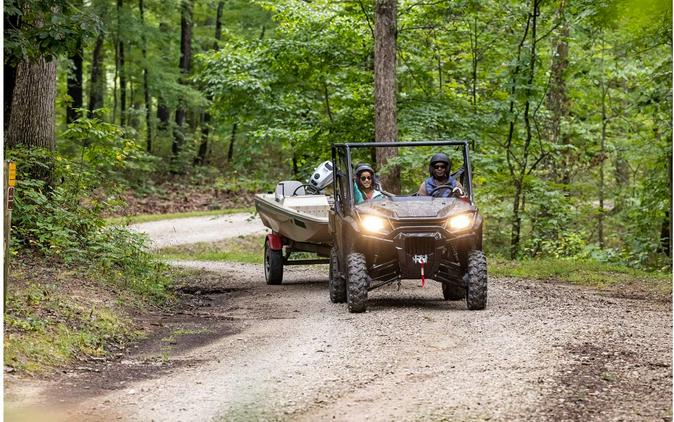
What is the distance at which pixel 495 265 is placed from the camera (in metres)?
15.8

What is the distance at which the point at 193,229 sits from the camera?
2475 centimetres

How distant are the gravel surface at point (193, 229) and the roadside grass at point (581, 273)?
8376 millimetres

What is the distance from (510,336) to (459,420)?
111 inches

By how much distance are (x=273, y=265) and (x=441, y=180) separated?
12.9 ft

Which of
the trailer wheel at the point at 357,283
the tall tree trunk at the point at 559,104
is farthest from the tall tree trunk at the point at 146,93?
the trailer wheel at the point at 357,283

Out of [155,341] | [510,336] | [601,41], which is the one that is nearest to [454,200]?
[510,336]

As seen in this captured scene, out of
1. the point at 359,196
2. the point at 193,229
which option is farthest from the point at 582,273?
the point at 193,229

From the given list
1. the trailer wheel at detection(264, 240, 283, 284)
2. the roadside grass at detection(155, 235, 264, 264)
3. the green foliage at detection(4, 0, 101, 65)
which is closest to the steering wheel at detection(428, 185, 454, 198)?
the trailer wheel at detection(264, 240, 283, 284)

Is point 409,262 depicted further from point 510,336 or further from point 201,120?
point 201,120

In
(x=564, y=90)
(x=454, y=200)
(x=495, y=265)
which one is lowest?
(x=495, y=265)

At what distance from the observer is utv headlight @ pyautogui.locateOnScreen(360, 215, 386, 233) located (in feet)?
31.6

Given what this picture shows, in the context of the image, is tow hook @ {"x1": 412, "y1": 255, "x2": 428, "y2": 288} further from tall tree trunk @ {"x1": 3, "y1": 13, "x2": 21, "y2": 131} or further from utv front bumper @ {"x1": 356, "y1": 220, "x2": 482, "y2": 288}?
tall tree trunk @ {"x1": 3, "y1": 13, "x2": 21, "y2": 131}

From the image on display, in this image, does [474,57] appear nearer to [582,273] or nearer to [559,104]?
[559,104]

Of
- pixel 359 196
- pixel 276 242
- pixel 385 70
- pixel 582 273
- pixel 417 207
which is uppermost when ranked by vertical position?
pixel 385 70
